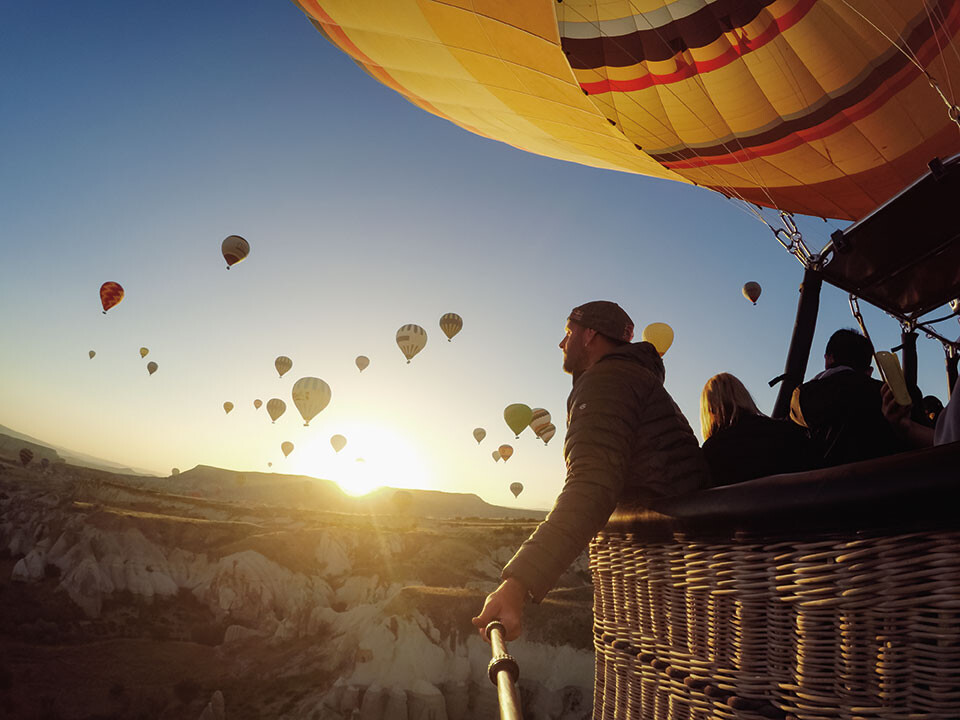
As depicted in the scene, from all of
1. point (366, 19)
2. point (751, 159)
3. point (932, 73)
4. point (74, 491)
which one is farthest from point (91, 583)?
point (932, 73)

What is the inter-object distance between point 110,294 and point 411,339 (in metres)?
14.8

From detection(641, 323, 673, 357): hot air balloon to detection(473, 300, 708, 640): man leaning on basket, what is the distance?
26.0ft

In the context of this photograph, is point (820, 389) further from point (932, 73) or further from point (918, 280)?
point (932, 73)

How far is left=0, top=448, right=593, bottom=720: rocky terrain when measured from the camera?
68.6 ft

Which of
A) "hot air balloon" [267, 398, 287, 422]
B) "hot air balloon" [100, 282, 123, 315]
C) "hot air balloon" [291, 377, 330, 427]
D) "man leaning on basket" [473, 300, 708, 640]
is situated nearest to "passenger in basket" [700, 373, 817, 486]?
"man leaning on basket" [473, 300, 708, 640]

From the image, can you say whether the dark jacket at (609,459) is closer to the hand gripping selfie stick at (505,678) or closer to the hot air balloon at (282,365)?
the hand gripping selfie stick at (505,678)

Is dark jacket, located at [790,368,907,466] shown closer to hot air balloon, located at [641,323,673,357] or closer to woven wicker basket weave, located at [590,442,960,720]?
woven wicker basket weave, located at [590,442,960,720]

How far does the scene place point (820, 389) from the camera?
1.86m

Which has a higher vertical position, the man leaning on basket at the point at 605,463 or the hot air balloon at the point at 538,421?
the hot air balloon at the point at 538,421

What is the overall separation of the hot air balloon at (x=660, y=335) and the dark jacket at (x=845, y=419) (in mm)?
7469

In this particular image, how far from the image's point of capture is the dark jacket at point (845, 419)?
1.73 m

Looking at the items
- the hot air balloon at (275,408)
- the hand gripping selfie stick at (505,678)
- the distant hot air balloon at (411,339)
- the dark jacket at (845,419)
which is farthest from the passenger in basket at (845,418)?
the hot air balloon at (275,408)

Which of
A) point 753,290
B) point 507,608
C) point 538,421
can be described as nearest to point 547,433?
point 538,421

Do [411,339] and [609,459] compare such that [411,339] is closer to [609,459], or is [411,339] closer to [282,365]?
[282,365]
